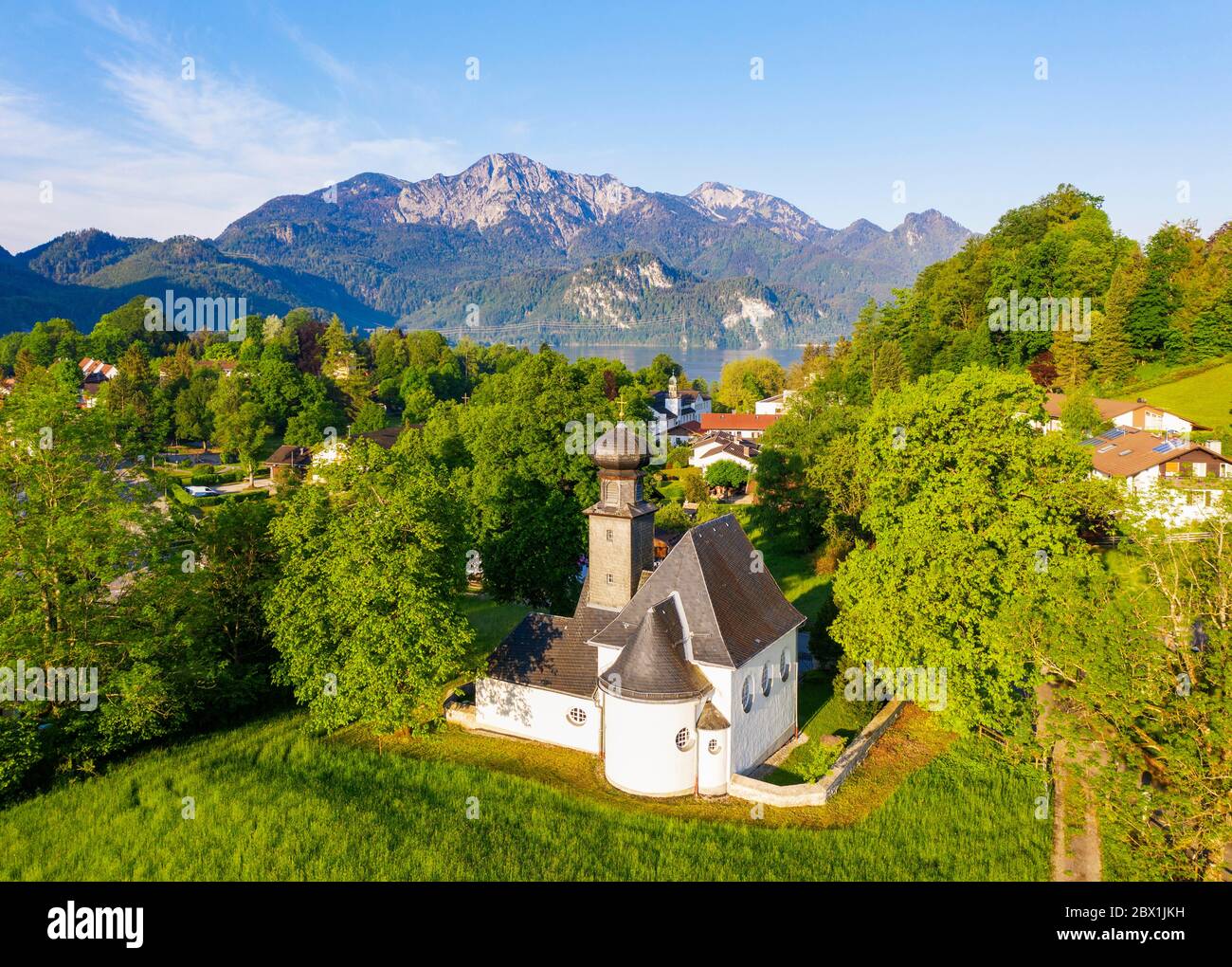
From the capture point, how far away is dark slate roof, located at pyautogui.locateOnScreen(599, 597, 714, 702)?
21969 mm

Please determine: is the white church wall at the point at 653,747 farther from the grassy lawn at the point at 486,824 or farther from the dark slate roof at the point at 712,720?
the grassy lawn at the point at 486,824

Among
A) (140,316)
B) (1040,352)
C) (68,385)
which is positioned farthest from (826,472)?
(140,316)

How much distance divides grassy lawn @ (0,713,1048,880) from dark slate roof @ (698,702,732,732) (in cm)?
215

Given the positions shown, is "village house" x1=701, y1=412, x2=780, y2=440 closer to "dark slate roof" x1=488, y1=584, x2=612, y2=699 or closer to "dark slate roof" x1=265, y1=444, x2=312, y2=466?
"dark slate roof" x1=265, y1=444, x2=312, y2=466

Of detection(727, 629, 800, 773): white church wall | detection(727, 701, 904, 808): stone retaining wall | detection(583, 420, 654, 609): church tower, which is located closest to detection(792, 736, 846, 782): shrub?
detection(727, 701, 904, 808): stone retaining wall

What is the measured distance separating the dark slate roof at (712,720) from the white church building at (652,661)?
0.04 m

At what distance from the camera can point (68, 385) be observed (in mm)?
23219

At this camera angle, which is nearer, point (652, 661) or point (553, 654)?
point (652, 661)

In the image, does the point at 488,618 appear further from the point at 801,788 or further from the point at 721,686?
the point at 801,788

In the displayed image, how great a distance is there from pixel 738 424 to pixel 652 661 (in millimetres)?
85544

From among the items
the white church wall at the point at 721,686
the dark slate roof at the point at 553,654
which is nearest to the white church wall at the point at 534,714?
the dark slate roof at the point at 553,654

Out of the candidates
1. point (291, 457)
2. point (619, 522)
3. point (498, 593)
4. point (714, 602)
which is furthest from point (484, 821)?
point (291, 457)

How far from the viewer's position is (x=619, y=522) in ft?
85.7
